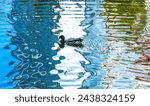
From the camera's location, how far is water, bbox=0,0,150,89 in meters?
10.3

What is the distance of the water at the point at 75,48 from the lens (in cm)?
1034

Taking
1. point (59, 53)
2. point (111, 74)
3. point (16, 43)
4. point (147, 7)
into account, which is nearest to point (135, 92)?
point (111, 74)

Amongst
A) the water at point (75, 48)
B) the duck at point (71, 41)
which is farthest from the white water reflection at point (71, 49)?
the duck at point (71, 41)

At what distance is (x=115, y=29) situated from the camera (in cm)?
1409

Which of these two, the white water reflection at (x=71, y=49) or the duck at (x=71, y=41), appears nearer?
the white water reflection at (x=71, y=49)

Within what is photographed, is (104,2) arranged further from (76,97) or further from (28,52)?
(76,97)

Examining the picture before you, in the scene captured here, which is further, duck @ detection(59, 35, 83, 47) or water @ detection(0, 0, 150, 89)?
duck @ detection(59, 35, 83, 47)

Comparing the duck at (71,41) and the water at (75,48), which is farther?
the duck at (71,41)

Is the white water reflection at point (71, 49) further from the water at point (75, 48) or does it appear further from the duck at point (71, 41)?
the duck at point (71, 41)

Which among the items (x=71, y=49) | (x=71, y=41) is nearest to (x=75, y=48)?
(x=71, y=49)

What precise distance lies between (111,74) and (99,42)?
2.20 m

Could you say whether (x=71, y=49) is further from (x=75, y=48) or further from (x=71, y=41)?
(x=71, y=41)

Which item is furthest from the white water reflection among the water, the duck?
the duck

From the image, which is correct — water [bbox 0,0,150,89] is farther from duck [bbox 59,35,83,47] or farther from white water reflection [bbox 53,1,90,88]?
duck [bbox 59,35,83,47]
